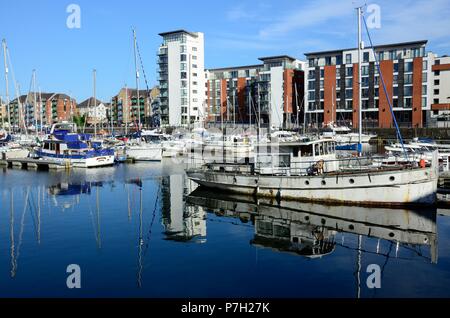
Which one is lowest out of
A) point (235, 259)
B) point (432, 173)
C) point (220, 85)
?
point (235, 259)

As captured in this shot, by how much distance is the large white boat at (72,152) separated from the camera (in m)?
48.6

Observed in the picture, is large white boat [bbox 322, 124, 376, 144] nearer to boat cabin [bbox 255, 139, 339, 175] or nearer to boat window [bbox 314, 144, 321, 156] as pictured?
boat cabin [bbox 255, 139, 339, 175]

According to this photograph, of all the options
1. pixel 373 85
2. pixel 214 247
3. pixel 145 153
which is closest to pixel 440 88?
pixel 373 85

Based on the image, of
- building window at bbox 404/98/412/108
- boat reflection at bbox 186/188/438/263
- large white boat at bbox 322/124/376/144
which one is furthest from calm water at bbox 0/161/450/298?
building window at bbox 404/98/412/108

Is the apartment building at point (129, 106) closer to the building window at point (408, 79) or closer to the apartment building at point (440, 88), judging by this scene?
the building window at point (408, 79)

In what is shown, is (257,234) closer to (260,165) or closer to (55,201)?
(260,165)

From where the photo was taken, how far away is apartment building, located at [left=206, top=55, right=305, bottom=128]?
4134 inches

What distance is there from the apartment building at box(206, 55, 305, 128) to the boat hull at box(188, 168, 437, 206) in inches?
2780

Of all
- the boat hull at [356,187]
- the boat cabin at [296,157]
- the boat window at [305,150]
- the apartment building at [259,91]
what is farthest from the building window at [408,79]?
the boat hull at [356,187]

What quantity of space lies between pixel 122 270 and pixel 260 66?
102866mm

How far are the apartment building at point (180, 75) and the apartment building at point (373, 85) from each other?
31462mm

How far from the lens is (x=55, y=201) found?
1158 inches

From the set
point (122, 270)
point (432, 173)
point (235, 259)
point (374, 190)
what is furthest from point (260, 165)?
point (122, 270)

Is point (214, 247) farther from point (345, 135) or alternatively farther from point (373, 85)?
point (373, 85)
